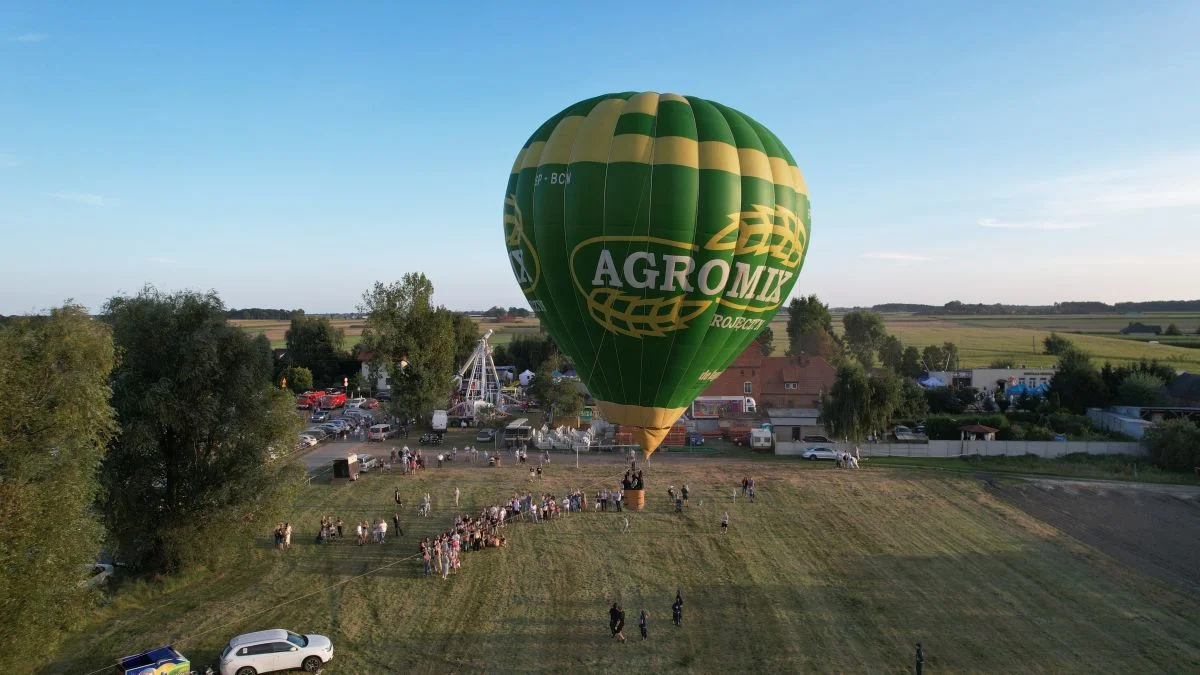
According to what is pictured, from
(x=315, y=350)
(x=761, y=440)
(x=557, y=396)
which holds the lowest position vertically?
(x=761, y=440)

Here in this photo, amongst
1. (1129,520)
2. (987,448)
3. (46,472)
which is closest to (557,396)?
(987,448)

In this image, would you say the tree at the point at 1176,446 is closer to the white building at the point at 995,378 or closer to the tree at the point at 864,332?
the white building at the point at 995,378

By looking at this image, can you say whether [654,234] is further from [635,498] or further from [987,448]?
Answer: [987,448]

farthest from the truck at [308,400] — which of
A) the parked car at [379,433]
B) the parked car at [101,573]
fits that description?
the parked car at [101,573]

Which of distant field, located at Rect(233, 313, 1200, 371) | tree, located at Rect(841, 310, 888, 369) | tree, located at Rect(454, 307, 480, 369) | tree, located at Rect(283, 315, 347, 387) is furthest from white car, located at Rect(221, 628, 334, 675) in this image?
tree, located at Rect(841, 310, 888, 369)

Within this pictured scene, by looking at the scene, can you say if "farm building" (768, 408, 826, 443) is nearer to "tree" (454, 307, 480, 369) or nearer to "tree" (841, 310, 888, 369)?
"tree" (454, 307, 480, 369)

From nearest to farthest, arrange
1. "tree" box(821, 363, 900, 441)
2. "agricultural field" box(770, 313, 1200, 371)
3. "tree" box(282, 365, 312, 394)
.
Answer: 1. "tree" box(821, 363, 900, 441)
2. "tree" box(282, 365, 312, 394)
3. "agricultural field" box(770, 313, 1200, 371)

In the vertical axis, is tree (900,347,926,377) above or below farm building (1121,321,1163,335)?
below
